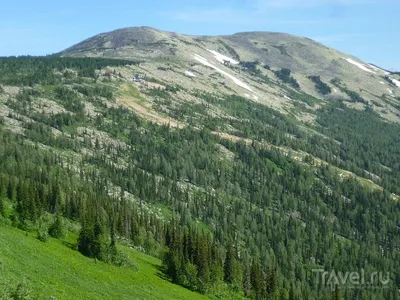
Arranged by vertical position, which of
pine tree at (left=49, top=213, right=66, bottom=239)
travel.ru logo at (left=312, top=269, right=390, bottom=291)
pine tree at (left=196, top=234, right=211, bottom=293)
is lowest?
travel.ru logo at (left=312, top=269, right=390, bottom=291)

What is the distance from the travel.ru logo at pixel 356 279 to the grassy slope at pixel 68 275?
107130 mm

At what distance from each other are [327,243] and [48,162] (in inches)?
4708

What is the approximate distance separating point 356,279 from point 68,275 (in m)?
147

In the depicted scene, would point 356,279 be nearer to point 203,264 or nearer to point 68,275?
point 203,264

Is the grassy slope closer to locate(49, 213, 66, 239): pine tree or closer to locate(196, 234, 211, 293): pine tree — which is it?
locate(49, 213, 66, 239): pine tree

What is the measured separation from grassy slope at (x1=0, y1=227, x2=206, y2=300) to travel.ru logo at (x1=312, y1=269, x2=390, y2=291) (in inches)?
4218

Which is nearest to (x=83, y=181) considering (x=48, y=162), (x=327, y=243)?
(x=48, y=162)

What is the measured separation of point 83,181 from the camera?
496 ft

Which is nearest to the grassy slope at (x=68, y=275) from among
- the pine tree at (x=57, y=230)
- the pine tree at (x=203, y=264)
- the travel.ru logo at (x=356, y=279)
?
the pine tree at (x=57, y=230)

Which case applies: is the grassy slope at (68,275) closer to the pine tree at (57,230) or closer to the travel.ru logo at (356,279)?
the pine tree at (57,230)

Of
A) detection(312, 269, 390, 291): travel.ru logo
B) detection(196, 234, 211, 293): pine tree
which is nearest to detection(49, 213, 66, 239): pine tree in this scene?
detection(196, 234, 211, 293): pine tree

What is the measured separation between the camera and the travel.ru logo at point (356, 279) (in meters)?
172

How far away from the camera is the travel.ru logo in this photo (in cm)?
17250

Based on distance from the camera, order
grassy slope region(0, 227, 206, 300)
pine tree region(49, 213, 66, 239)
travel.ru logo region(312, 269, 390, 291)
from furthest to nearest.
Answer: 1. travel.ru logo region(312, 269, 390, 291)
2. pine tree region(49, 213, 66, 239)
3. grassy slope region(0, 227, 206, 300)
